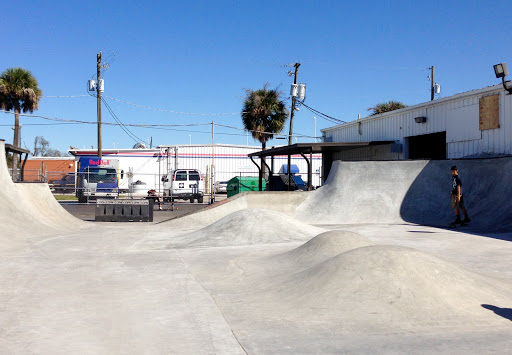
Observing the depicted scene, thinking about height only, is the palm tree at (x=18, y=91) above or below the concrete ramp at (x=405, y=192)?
above

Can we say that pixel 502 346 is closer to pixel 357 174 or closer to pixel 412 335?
pixel 412 335

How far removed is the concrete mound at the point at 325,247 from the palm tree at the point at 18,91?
32.8 meters

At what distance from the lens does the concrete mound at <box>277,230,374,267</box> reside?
7.33 metres

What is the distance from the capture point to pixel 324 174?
2852cm

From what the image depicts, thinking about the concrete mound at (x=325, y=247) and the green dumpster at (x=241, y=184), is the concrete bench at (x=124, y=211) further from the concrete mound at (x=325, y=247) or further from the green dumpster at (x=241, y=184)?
the concrete mound at (x=325, y=247)

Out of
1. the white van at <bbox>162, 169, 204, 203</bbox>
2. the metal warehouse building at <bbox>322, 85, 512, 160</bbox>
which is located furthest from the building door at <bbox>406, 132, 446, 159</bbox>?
Answer: the white van at <bbox>162, 169, 204, 203</bbox>

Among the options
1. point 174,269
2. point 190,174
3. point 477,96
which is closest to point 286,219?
point 174,269

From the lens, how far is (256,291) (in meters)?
6.08

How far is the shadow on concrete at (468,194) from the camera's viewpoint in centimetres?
1380

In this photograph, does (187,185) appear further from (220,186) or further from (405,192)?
(220,186)

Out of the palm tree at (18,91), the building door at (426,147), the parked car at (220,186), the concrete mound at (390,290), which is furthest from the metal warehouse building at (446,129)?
the palm tree at (18,91)

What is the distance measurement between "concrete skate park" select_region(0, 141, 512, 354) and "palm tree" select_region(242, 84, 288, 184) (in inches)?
986

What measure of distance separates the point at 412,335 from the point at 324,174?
963 inches

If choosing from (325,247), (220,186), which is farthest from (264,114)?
(325,247)
